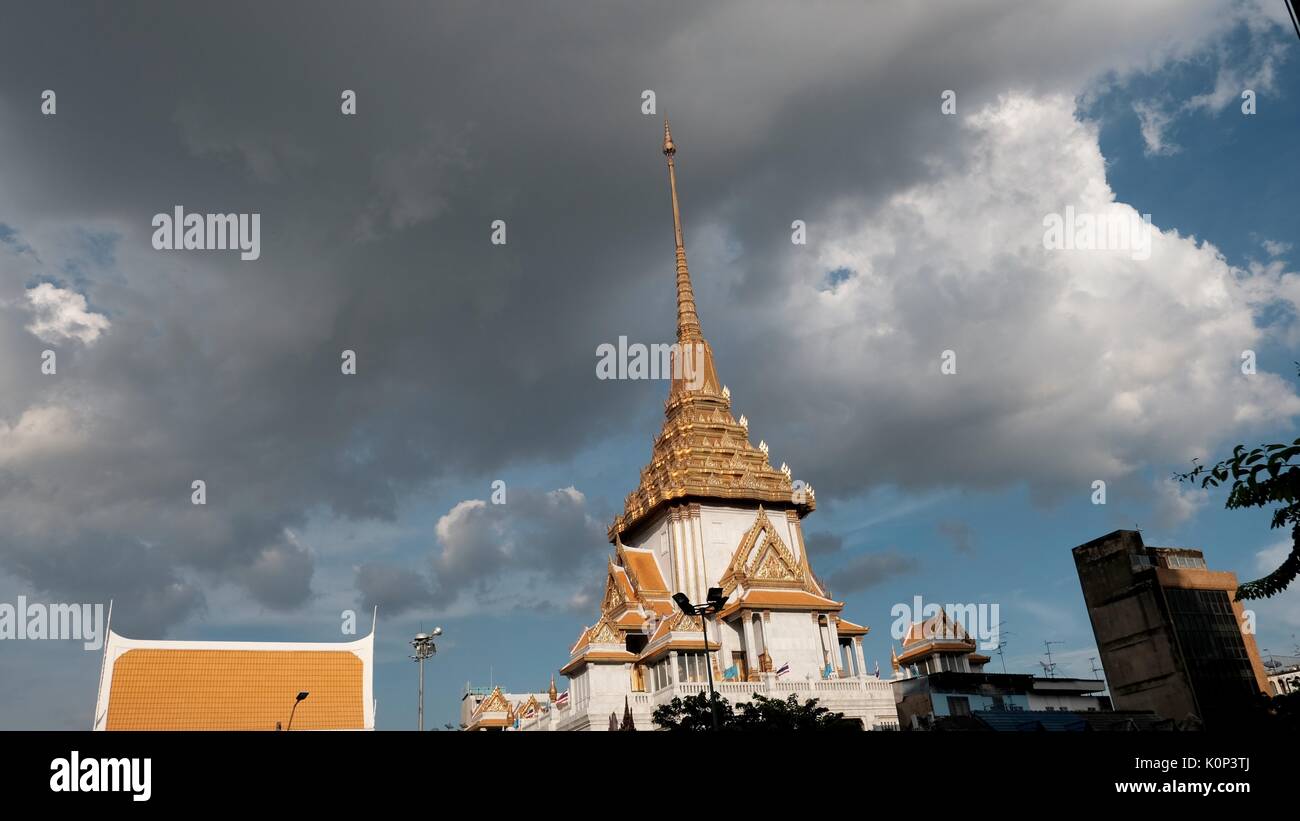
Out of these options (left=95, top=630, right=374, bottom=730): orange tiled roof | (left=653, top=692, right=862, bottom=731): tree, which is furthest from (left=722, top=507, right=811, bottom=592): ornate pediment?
(left=95, top=630, right=374, bottom=730): orange tiled roof

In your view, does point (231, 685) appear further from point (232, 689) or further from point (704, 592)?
point (704, 592)

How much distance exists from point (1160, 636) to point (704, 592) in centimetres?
2979

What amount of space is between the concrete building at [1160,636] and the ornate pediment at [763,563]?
1867 cm

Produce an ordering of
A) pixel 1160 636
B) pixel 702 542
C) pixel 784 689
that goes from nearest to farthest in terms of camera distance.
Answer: pixel 784 689 < pixel 1160 636 < pixel 702 542

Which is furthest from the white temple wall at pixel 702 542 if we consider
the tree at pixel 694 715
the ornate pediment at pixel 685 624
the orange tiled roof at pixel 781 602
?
the tree at pixel 694 715

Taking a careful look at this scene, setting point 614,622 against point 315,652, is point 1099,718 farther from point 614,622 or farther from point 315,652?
point 315,652

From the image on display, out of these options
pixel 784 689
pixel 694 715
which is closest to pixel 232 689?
pixel 694 715

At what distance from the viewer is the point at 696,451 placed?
65875 mm

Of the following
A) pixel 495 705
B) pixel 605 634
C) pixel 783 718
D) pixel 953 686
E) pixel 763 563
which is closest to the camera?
pixel 783 718

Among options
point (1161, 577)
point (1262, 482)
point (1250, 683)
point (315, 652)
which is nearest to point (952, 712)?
point (1161, 577)
